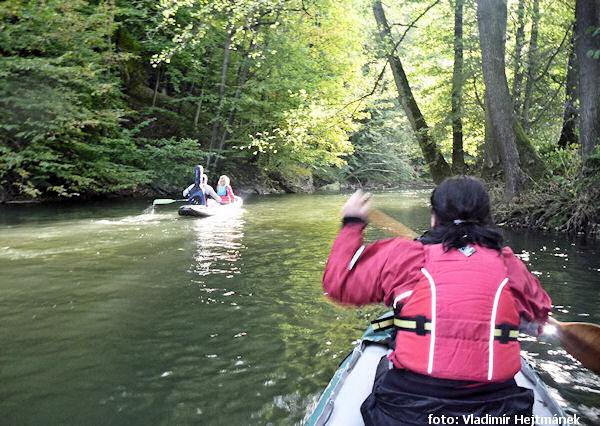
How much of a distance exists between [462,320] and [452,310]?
0.05 m

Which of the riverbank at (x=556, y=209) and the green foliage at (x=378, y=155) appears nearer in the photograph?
the riverbank at (x=556, y=209)

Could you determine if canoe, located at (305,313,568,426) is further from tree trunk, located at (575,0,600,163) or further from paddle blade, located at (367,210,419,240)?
tree trunk, located at (575,0,600,163)

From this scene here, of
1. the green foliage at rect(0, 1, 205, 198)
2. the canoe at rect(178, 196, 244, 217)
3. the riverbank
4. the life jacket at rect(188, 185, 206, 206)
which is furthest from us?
the life jacket at rect(188, 185, 206, 206)

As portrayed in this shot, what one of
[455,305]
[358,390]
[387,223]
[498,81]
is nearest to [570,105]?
[498,81]

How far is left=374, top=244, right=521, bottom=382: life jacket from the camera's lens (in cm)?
177

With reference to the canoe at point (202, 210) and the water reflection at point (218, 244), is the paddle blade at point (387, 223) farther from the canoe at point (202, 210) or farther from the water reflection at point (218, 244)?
the canoe at point (202, 210)

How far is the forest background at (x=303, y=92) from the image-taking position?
973 centimetres

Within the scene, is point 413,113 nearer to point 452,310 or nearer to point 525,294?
point 525,294

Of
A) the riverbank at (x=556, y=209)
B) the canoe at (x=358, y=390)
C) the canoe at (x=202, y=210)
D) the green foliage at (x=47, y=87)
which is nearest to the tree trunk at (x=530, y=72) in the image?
the riverbank at (x=556, y=209)

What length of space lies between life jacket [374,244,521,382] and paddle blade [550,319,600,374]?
4.37 ft

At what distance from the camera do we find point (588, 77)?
821cm

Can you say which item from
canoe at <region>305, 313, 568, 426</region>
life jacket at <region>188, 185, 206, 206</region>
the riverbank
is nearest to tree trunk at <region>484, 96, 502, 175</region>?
the riverbank

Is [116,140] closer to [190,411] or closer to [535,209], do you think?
[535,209]

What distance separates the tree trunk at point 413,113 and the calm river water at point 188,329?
13.1 ft
